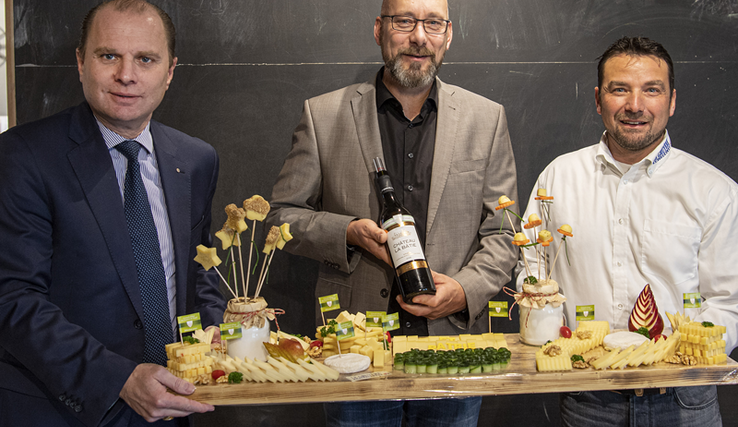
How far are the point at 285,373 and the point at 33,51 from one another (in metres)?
2.37

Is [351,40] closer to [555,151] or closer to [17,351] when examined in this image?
[555,151]

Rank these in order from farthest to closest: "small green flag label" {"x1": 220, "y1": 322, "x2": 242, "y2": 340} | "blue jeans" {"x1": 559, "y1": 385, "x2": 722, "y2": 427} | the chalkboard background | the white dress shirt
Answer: the chalkboard background
the white dress shirt
"blue jeans" {"x1": 559, "y1": 385, "x2": 722, "y2": 427}
"small green flag label" {"x1": 220, "y1": 322, "x2": 242, "y2": 340}

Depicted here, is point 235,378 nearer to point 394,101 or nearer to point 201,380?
point 201,380

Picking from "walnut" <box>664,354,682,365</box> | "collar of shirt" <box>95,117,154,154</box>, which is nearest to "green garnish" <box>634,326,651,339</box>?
"walnut" <box>664,354,682,365</box>

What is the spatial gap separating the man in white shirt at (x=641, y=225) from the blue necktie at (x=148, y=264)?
118 cm

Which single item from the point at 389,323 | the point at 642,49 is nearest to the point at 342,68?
the point at 642,49

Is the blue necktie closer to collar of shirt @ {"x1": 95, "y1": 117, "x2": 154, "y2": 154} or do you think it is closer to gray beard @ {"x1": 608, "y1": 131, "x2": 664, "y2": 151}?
collar of shirt @ {"x1": 95, "y1": 117, "x2": 154, "y2": 154}

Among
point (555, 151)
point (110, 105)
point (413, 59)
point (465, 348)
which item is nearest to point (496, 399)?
point (555, 151)

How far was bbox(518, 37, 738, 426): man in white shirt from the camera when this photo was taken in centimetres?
188

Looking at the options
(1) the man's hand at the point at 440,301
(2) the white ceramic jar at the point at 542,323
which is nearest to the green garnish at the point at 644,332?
(2) the white ceramic jar at the point at 542,323

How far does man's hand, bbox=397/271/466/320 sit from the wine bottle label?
7.2 inches

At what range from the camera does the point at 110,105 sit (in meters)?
1.70

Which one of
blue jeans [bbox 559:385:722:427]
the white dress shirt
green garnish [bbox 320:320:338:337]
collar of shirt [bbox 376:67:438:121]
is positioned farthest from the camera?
collar of shirt [bbox 376:67:438:121]

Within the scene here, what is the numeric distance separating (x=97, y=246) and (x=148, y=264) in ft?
0.49
